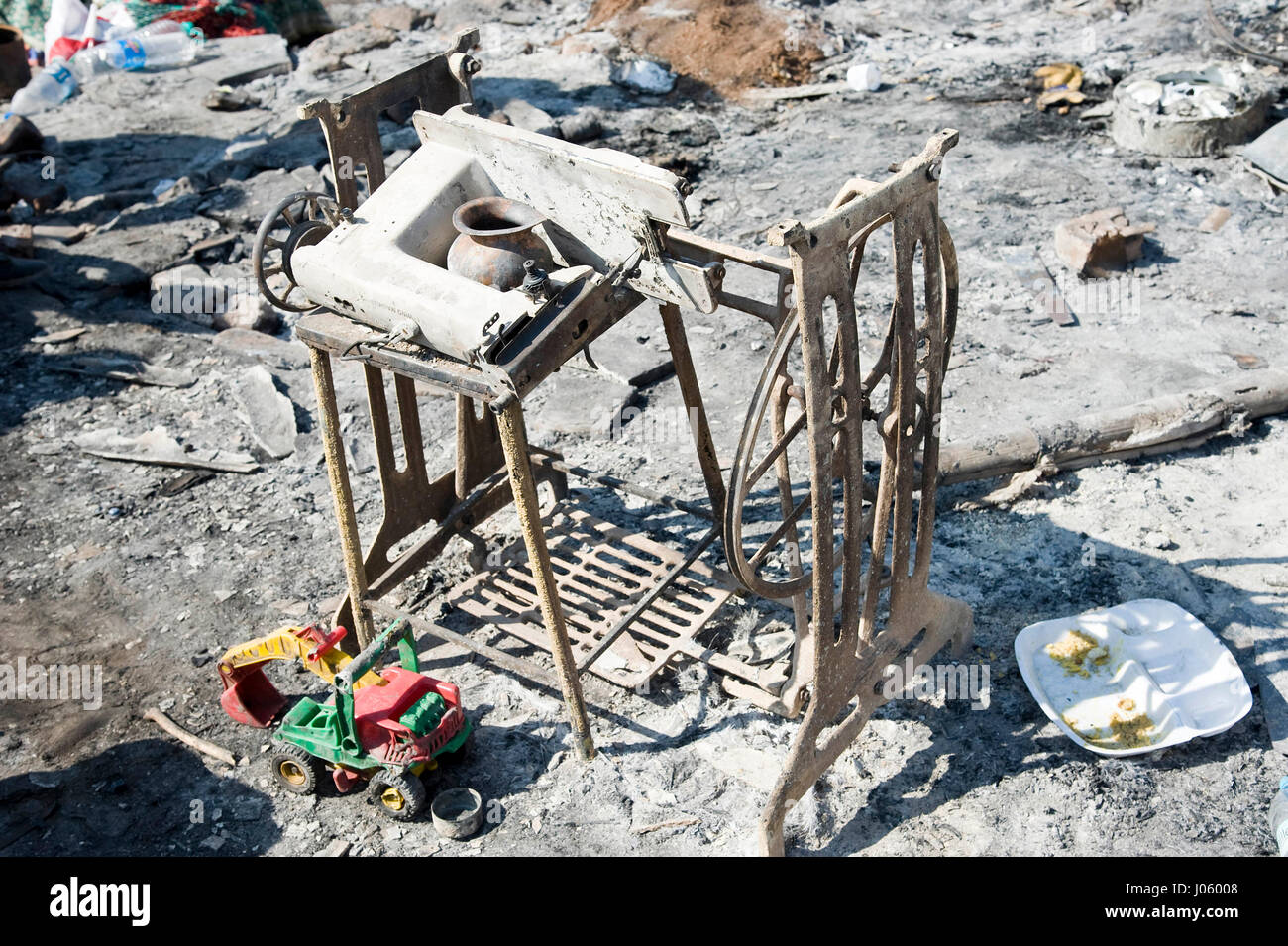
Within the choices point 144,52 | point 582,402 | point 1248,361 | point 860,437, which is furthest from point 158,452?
point 144,52

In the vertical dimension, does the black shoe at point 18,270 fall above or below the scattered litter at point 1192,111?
below

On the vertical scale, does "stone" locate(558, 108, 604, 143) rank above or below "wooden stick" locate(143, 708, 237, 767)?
above

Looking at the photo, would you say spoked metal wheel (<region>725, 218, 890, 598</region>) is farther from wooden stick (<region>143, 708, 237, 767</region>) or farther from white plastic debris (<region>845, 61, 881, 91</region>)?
white plastic debris (<region>845, 61, 881, 91</region>)

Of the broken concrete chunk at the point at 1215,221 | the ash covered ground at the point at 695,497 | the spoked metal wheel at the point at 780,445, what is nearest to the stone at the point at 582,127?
the ash covered ground at the point at 695,497

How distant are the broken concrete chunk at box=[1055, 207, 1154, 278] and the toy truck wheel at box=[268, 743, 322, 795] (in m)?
5.37

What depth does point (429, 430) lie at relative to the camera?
6309mm

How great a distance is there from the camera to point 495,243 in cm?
395

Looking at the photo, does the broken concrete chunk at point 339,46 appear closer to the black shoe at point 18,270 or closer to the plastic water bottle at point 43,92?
the plastic water bottle at point 43,92

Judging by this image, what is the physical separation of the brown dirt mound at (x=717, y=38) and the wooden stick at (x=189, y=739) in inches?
300

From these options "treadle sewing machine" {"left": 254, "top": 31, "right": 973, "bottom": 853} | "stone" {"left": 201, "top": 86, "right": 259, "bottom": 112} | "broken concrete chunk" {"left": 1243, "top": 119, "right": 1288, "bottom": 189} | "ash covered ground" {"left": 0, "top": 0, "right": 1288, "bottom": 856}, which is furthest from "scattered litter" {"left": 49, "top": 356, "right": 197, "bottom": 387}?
"broken concrete chunk" {"left": 1243, "top": 119, "right": 1288, "bottom": 189}

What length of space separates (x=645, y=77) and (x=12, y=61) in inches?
219

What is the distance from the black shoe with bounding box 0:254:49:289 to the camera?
780 cm

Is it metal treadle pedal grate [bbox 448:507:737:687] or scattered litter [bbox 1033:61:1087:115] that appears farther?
scattered litter [bbox 1033:61:1087:115]

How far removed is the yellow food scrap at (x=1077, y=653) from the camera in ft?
14.8
